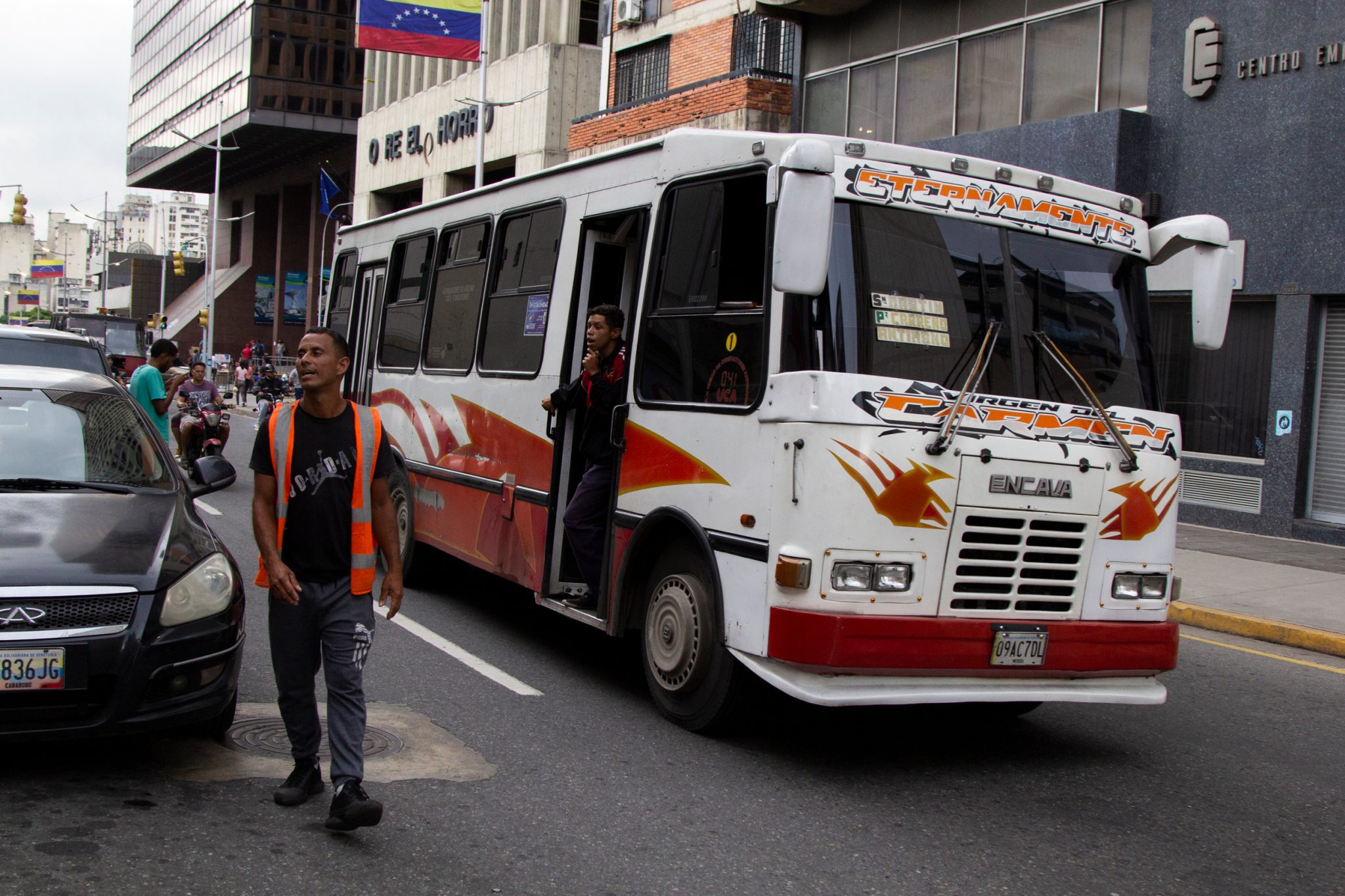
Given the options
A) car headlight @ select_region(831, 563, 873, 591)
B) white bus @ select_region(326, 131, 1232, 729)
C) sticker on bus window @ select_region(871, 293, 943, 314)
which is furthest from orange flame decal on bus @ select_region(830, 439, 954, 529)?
sticker on bus window @ select_region(871, 293, 943, 314)

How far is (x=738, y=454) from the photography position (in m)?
5.80

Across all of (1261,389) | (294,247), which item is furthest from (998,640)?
(294,247)

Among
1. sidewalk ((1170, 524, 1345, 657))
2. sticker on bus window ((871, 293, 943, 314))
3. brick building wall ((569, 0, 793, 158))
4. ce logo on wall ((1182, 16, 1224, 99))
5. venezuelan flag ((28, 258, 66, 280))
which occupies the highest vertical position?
venezuelan flag ((28, 258, 66, 280))

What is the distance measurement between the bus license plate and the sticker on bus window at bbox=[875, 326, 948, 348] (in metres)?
1.27

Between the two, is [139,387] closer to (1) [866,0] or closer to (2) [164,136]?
(1) [866,0]

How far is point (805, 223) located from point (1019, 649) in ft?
6.75

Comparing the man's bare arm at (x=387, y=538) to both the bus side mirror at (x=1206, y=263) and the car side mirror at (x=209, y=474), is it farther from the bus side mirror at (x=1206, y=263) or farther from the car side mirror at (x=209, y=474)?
the bus side mirror at (x=1206, y=263)

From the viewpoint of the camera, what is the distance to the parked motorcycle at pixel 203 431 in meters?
16.4

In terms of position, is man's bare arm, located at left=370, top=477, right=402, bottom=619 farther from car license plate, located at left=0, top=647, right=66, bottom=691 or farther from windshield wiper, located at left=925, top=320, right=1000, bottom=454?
windshield wiper, located at left=925, top=320, right=1000, bottom=454

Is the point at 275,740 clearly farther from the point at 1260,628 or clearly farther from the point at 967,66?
the point at 967,66

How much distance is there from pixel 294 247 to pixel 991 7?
2354 inches

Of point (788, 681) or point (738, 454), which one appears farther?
point (738, 454)

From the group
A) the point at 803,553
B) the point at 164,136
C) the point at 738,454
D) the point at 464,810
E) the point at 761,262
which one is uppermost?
the point at 164,136

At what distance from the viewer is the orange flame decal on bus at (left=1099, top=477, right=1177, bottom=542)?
592cm
